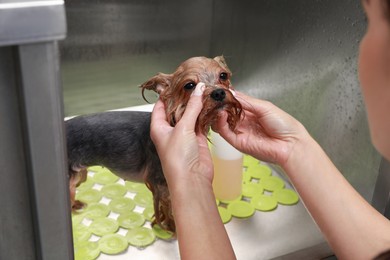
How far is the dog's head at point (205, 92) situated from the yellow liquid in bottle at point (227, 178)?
0.37 meters

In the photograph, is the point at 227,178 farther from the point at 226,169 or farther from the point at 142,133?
the point at 142,133

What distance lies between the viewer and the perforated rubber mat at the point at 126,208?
56.2 inches

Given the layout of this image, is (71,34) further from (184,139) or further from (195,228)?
(195,228)

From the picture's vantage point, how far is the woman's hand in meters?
1.18

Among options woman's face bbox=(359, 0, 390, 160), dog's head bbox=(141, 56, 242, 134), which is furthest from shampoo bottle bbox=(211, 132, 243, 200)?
woman's face bbox=(359, 0, 390, 160)

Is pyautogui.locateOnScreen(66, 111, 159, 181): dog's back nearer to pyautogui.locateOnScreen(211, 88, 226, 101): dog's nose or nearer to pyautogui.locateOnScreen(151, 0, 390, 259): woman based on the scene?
pyautogui.locateOnScreen(151, 0, 390, 259): woman

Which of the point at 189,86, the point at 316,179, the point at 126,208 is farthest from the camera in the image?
the point at 126,208

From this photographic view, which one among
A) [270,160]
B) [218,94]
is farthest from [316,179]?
[218,94]

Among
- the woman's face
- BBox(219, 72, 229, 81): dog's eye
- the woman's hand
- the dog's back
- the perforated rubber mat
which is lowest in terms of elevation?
the perforated rubber mat

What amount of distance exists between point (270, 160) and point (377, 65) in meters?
0.62

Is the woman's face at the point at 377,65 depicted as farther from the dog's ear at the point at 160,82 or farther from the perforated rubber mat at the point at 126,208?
the perforated rubber mat at the point at 126,208

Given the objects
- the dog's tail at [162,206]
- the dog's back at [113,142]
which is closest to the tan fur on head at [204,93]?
the dog's back at [113,142]

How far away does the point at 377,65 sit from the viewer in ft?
2.06

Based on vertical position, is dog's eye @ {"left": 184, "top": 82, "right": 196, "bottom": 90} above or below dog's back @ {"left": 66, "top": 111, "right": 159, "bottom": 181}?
above
